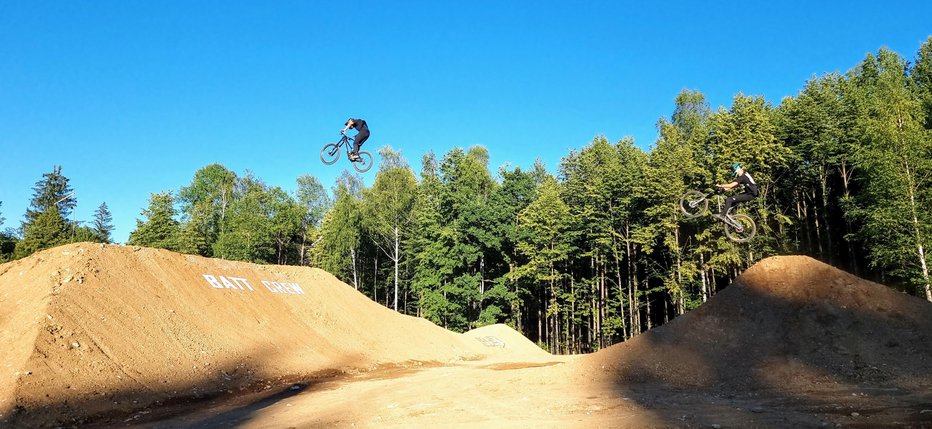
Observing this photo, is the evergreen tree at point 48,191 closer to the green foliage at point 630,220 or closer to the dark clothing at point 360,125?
the green foliage at point 630,220

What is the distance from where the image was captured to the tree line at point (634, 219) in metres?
27.1

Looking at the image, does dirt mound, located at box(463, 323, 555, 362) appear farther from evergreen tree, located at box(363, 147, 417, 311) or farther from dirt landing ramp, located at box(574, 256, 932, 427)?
dirt landing ramp, located at box(574, 256, 932, 427)

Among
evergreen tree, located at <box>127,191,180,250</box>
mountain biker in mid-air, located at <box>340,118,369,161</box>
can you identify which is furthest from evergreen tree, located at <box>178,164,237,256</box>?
mountain biker in mid-air, located at <box>340,118,369,161</box>

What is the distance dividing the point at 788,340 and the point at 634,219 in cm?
2329

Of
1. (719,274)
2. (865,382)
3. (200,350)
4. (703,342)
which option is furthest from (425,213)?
(865,382)

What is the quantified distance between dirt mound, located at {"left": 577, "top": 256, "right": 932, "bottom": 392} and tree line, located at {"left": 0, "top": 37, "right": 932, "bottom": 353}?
11010 millimetres

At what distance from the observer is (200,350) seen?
18.1m

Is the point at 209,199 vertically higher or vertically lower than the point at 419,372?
higher

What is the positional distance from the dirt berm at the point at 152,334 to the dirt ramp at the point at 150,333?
0.04m

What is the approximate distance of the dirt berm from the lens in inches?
504

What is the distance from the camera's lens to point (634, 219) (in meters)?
38.3

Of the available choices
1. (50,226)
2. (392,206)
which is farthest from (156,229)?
(392,206)

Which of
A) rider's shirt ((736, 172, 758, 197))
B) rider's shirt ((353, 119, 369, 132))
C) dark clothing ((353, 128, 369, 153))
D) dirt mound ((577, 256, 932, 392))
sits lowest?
dirt mound ((577, 256, 932, 392))

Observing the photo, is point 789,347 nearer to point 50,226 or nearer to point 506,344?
point 506,344
